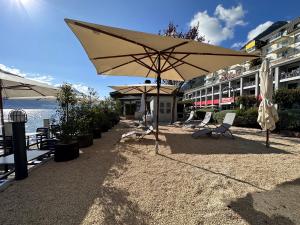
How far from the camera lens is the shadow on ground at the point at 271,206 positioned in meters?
2.03

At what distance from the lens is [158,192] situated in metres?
2.69

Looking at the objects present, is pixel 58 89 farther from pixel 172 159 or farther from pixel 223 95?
pixel 223 95

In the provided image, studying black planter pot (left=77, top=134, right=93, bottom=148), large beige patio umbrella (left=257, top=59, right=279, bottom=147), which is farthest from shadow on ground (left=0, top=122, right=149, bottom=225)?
large beige patio umbrella (left=257, top=59, right=279, bottom=147)

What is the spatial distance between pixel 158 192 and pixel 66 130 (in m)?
2.93

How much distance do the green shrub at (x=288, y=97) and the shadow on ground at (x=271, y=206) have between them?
2368 cm

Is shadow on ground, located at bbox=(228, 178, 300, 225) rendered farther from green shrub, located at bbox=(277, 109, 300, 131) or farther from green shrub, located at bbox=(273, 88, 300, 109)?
green shrub, located at bbox=(273, 88, 300, 109)

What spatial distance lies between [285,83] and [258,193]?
3814 cm

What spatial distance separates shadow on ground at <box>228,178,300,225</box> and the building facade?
105 ft

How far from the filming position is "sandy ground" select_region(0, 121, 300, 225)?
2.10 metres

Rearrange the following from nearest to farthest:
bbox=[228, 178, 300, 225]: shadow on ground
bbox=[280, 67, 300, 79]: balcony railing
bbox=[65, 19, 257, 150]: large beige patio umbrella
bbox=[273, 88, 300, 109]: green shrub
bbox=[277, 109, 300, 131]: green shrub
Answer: bbox=[228, 178, 300, 225]: shadow on ground → bbox=[65, 19, 257, 150]: large beige patio umbrella → bbox=[277, 109, 300, 131]: green shrub → bbox=[273, 88, 300, 109]: green shrub → bbox=[280, 67, 300, 79]: balcony railing

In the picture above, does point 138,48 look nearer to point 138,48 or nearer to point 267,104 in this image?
point 138,48

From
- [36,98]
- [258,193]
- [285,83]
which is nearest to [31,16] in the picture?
[36,98]

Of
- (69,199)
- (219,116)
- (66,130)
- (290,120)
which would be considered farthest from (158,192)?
(219,116)

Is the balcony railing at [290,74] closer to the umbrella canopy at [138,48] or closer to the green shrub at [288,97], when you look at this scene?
the green shrub at [288,97]
